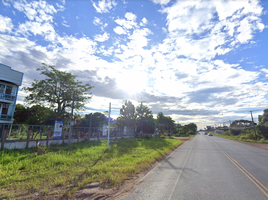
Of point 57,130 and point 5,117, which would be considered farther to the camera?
point 5,117

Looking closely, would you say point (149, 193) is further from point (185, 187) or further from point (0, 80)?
point (0, 80)

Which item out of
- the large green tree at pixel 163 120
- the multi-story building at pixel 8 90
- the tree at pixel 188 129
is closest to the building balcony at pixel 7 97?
the multi-story building at pixel 8 90

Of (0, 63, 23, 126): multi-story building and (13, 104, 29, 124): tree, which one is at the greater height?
(0, 63, 23, 126): multi-story building

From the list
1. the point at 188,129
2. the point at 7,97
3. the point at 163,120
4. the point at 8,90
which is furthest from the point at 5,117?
the point at 188,129

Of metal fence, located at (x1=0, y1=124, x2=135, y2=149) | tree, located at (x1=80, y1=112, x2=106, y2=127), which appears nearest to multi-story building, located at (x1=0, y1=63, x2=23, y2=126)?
metal fence, located at (x1=0, y1=124, x2=135, y2=149)

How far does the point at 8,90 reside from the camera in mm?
23312

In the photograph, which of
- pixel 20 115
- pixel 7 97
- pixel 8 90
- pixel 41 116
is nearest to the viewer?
pixel 41 116

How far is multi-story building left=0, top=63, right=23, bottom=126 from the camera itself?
22.3m

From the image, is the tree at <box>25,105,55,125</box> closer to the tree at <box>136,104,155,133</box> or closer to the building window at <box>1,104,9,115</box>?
the building window at <box>1,104,9,115</box>

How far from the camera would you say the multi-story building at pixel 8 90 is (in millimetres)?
22297

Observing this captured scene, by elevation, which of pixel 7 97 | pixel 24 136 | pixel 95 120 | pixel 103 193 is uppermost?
pixel 7 97

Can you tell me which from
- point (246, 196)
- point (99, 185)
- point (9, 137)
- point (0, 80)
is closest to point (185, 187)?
point (246, 196)

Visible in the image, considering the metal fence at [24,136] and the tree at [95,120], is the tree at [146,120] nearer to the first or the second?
the tree at [95,120]

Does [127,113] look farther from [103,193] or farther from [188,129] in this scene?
[188,129]
